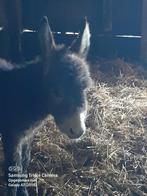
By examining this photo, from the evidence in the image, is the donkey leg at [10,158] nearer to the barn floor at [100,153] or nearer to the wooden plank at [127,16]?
the barn floor at [100,153]

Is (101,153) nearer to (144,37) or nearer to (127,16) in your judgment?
(144,37)

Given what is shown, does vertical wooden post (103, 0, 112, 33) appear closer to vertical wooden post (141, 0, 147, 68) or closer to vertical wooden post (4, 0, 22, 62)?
vertical wooden post (141, 0, 147, 68)

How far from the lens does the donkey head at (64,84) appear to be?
11.7ft

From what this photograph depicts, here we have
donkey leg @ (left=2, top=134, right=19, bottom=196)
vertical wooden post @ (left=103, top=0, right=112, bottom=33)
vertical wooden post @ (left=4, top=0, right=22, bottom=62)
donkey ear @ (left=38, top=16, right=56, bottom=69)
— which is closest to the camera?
donkey ear @ (left=38, top=16, right=56, bottom=69)

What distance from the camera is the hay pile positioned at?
4.07 metres

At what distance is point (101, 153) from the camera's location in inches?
178

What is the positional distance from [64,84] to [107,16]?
3998 mm

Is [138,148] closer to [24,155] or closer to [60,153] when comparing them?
[60,153]

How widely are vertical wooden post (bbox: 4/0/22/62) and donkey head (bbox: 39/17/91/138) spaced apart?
2793mm

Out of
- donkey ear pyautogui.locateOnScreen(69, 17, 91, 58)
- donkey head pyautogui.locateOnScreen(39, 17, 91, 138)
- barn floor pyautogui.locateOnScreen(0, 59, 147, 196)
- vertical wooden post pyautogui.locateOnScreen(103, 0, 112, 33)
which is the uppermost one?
vertical wooden post pyautogui.locateOnScreen(103, 0, 112, 33)

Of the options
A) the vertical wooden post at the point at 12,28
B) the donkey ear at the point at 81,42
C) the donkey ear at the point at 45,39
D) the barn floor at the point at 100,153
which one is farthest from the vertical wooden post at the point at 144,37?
the donkey ear at the point at 45,39

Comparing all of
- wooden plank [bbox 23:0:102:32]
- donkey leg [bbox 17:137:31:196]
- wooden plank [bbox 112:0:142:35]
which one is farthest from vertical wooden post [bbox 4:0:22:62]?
donkey leg [bbox 17:137:31:196]

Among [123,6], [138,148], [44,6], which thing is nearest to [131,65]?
[123,6]

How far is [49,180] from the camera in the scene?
4102 millimetres
